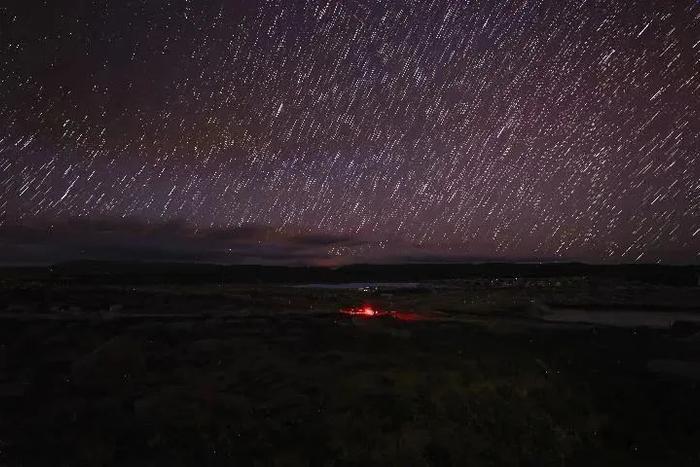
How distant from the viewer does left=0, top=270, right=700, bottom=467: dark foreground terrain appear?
12828 mm

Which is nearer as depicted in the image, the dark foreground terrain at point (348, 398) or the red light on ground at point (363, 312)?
the dark foreground terrain at point (348, 398)

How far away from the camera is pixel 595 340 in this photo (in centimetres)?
3400

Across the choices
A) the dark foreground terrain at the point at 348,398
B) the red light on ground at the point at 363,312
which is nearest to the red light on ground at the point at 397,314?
the red light on ground at the point at 363,312

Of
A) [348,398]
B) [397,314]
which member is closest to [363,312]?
[397,314]

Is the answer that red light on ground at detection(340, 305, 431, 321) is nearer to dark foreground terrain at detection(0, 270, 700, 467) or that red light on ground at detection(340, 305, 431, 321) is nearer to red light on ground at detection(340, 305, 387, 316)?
red light on ground at detection(340, 305, 387, 316)

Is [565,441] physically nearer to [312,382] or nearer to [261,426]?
[261,426]

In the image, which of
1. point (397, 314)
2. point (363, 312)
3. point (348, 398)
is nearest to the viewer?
point (348, 398)

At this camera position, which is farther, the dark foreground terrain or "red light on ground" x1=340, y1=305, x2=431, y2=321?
"red light on ground" x1=340, y1=305, x2=431, y2=321

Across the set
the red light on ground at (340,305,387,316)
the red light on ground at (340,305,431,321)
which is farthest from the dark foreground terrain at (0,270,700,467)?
the red light on ground at (340,305,387,316)

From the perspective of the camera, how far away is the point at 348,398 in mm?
18141

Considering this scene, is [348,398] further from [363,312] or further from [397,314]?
[363,312]

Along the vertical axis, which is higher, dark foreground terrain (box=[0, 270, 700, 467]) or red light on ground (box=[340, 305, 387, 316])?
dark foreground terrain (box=[0, 270, 700, 467])

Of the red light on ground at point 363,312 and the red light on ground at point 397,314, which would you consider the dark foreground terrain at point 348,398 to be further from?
the red light on ground at point 363,312

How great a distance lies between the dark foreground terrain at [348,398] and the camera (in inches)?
505
